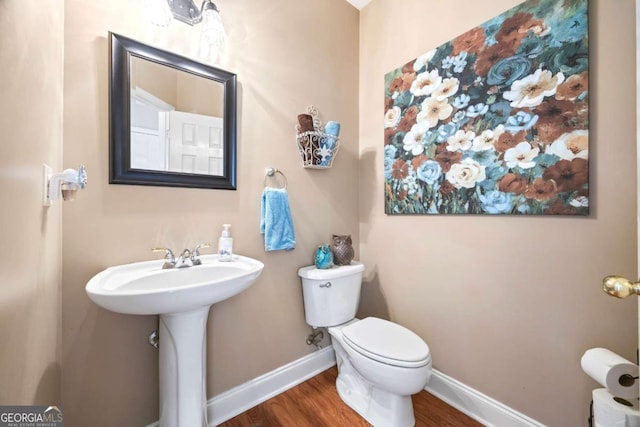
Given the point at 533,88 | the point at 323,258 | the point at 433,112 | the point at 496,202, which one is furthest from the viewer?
the point at 323,258

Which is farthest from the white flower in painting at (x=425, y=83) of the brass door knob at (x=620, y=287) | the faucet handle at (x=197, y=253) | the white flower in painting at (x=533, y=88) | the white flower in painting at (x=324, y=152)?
the faucet handle at (x=197, y=253)

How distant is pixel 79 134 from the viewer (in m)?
0.95

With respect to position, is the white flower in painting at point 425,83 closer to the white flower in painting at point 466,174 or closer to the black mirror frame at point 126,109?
the white flower in painting at point 466,174

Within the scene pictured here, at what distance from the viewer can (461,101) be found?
51.4 inches

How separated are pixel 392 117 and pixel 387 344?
53.0 inches

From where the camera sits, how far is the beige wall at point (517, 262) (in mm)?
918

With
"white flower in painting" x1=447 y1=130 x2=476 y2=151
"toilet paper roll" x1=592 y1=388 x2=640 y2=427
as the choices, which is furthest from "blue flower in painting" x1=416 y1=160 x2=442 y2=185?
"toilet paper roll" x1=592 y1=388 x2=640 y2=427

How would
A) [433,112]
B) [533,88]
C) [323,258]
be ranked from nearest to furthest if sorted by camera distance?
[533,88] → [433,112] → [323,258]

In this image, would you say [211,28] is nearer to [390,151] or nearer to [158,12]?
[158,12]

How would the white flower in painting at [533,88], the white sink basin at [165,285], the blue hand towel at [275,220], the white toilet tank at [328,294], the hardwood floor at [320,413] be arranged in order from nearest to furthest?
the white sink basin at [165,285] → the white flower in painting at [533,88] → the hardwood floor at [320,413] → the blue hand towel at [275,220] → the white toilet tank at [328,294]

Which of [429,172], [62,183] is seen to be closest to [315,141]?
[429,172]

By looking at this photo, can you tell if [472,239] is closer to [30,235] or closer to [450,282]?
[450,282]

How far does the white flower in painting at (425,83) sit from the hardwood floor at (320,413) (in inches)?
69.6

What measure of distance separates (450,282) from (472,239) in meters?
0.27
